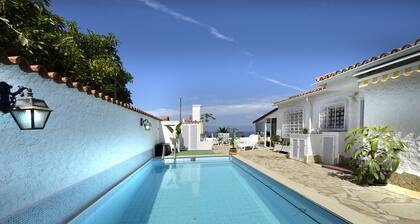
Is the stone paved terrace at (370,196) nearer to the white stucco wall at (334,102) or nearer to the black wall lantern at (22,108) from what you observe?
the white stucco wall at (334,102)

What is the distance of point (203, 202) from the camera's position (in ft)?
26.3

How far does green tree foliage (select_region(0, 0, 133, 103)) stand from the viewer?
8.90 meters

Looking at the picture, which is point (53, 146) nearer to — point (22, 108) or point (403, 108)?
point (22, 108)

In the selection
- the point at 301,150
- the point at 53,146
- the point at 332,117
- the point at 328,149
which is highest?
the point at 332,117

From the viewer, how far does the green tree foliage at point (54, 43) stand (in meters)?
8.90

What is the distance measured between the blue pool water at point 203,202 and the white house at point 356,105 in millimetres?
4338

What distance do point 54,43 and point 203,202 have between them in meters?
11.1

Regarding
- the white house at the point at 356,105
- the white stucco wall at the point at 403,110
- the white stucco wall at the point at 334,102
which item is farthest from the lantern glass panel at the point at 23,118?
the white stucco wall at the point at 334,102

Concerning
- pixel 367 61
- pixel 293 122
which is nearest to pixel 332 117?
pixel 293 122

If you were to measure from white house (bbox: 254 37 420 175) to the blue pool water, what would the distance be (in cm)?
434

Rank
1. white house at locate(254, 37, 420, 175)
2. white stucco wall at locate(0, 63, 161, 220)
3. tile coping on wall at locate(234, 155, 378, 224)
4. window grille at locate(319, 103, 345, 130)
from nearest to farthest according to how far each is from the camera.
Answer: white stucco wall at locate(0, 63, 161, 220) < tile coping on wall at locate(234, 155, 378, 224) < white house at locate(254, 37, 420, 175) < window grille at locate(319, 103, 345, 130)

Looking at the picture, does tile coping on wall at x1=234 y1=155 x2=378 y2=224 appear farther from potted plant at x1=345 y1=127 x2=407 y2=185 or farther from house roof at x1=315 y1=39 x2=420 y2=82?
house roof at x1=315 y1=39 x2=420 y2=82

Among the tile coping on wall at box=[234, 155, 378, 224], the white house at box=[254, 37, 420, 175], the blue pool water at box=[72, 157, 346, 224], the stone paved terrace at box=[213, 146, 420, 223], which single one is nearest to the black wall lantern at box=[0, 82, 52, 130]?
the blue pool water at box=[72, 157, 346, 224]

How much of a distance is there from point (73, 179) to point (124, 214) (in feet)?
5.92
